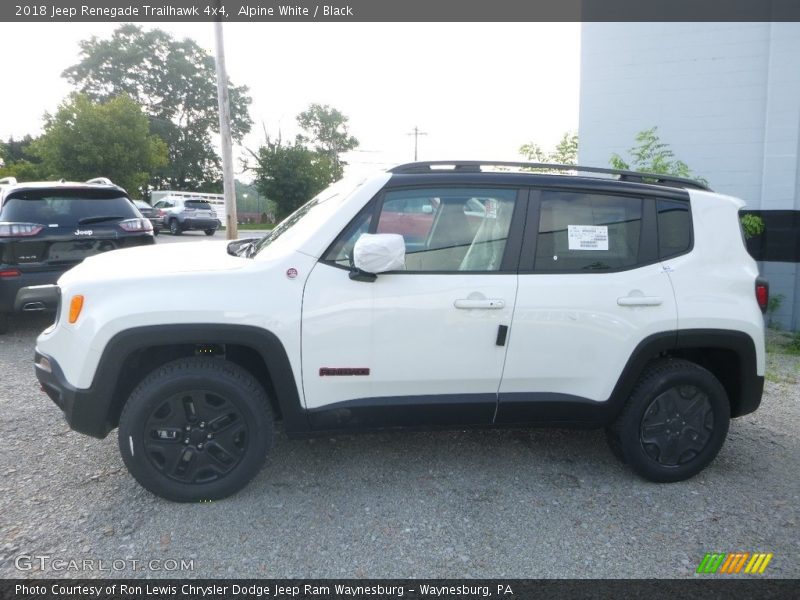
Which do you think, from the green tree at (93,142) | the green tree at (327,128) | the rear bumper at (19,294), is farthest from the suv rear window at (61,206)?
the green tree at (327,128)

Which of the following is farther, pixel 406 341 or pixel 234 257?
pixel 234 257

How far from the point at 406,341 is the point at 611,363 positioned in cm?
115

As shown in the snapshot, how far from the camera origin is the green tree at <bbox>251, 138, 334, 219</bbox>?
34594 mm

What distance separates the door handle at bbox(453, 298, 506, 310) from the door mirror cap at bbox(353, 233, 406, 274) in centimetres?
38

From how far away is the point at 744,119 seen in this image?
26.2 ft

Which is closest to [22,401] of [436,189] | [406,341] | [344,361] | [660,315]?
[344,361]

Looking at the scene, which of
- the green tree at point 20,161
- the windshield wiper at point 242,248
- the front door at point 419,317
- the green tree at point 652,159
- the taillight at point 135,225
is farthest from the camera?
the green tree at point 20,161

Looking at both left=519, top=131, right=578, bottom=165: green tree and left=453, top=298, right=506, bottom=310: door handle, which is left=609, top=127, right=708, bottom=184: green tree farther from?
left=453, top=298, right=506, bottom=310: door handle

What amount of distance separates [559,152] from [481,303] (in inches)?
373

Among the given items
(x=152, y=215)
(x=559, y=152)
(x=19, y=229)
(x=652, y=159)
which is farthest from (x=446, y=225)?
(x=152, y=215)

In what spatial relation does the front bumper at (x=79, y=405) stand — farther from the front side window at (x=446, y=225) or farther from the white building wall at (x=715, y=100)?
the white building wall at (x=715, y=100)

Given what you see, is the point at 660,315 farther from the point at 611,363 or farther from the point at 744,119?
the point at 744,119

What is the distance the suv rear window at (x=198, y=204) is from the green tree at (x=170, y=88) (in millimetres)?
22991

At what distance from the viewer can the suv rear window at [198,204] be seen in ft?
86.9
